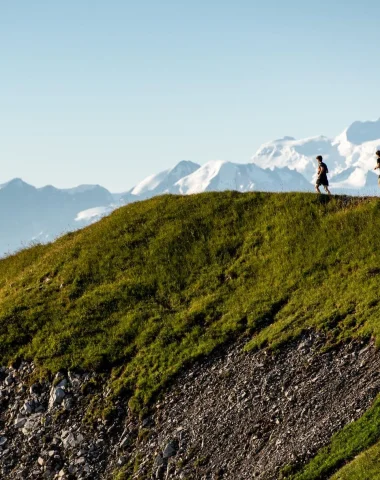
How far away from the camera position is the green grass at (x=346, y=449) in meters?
23.3

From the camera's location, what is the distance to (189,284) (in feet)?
132

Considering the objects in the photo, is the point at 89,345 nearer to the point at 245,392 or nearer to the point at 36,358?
the point at 36,358

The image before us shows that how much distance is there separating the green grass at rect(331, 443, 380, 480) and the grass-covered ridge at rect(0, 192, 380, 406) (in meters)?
8.03

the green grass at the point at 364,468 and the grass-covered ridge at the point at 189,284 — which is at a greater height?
the grass-covered ridge at the point at 189,284

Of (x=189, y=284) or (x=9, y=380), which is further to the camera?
(x=189, y=284)

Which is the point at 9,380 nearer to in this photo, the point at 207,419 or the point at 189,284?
the point at 189,284

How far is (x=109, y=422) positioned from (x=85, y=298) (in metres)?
10.9

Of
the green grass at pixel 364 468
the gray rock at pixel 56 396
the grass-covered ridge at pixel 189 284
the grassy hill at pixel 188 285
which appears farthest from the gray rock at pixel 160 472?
the green grass at pixel 364 468

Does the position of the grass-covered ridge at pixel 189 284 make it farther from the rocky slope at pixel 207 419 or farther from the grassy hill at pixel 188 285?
the rocky slope at pixel 207 419

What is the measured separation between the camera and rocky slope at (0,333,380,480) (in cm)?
2642

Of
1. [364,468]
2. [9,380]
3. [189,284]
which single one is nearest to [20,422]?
[9,380]

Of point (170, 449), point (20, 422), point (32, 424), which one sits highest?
point (20, 422)

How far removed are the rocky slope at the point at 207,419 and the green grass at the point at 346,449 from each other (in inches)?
21.2

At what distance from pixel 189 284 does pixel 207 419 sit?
12.2 m
